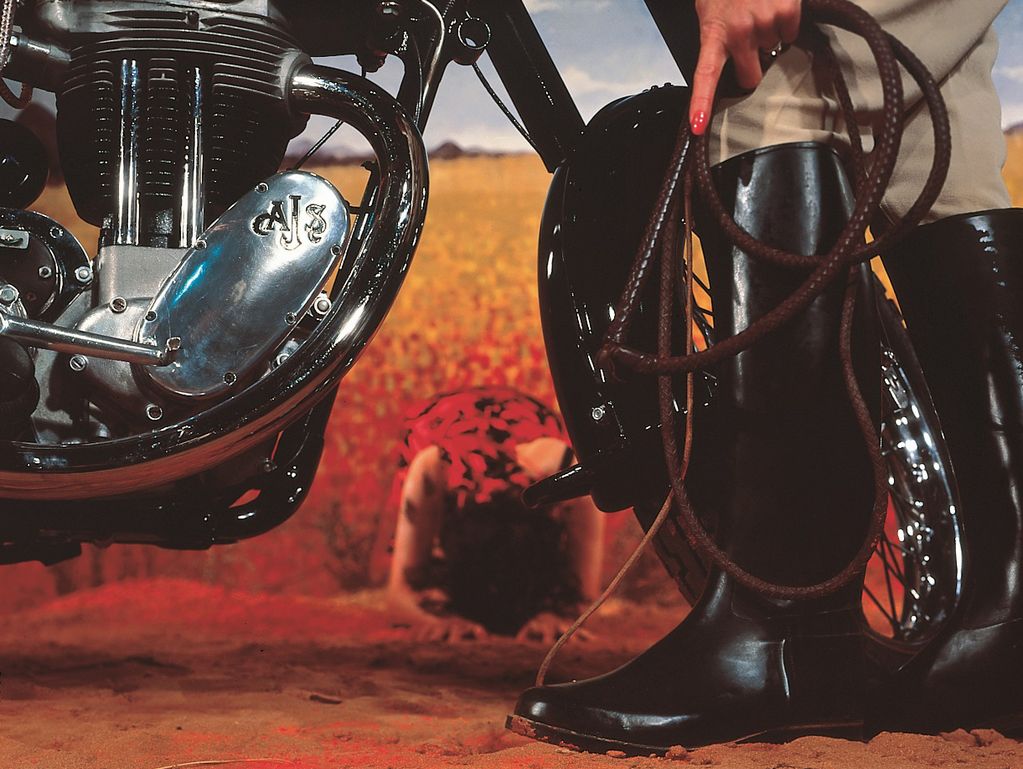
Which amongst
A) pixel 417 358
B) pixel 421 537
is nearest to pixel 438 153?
pixel 417 358

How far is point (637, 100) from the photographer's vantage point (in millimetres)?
1082

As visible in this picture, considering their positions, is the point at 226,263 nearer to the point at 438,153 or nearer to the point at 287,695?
the point at 287,695

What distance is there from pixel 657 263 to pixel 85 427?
0.59 meters

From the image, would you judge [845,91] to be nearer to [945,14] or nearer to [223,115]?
[945,14]

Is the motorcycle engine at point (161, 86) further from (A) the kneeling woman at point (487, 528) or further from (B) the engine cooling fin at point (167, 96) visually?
(A) the kneeling woman at point (487, 528)

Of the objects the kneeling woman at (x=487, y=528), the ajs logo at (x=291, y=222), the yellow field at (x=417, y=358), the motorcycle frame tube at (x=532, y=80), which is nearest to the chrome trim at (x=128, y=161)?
the ajs logo at (x=291, y=222)

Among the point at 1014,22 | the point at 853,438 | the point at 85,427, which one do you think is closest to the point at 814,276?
the point at 853,438

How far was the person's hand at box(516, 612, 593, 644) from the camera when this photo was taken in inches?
79.2

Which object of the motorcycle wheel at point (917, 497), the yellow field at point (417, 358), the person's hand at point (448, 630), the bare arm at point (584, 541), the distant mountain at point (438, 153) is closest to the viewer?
the motorcycle wheel at point (917, 497)

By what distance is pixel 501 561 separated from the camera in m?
2.03

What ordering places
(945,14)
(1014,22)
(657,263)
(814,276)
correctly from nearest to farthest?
1. (814,276)
2. (945,14)
3. (657,263)
4. (1014,22)

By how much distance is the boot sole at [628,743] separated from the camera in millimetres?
784

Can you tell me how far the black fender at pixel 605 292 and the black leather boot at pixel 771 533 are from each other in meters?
0.12

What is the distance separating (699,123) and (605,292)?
25 centimetres
